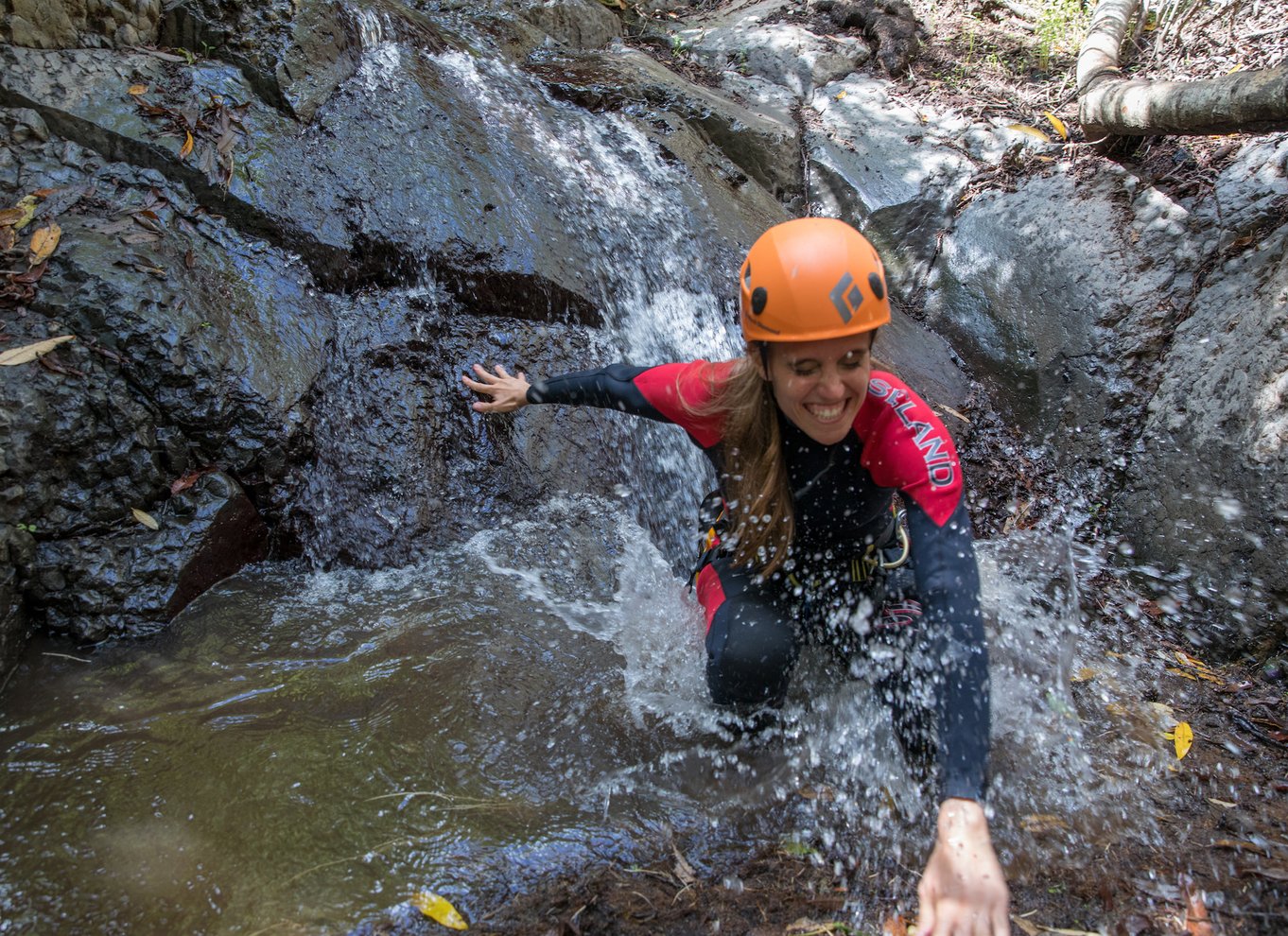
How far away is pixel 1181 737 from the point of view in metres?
2.71

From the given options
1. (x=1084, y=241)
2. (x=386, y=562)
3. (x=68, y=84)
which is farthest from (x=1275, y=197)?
(x=68, y=84)

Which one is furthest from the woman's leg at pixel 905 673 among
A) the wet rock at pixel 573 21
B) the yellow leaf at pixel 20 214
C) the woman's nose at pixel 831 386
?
the wet rock at pixel 573 21

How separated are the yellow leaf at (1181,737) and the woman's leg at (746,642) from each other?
1.35 meters

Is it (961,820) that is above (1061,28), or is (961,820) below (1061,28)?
below

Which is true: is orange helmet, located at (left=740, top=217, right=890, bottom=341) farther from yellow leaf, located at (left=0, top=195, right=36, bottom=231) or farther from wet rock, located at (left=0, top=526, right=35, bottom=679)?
yellow leaf, located at (left=0, top=195, right=36, bottom=231)

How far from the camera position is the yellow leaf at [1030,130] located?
5184 millimetres

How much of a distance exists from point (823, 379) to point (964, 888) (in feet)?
3.86

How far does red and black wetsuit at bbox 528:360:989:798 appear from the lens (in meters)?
1.91

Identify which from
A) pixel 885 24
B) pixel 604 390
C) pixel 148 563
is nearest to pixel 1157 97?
pixel 885 24

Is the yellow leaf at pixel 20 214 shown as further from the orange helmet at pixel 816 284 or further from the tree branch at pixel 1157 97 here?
the tree branch at pixel 1157 97

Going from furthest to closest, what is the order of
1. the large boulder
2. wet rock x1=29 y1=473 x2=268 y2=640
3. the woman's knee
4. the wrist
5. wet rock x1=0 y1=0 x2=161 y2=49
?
1. wet rock x1=0 y1=0 x2=161 y2=49
2. the large boulder
3. wet rock x1=29 y1=473 x2=268 y2=640
4. the woman's knee
5. the wrist

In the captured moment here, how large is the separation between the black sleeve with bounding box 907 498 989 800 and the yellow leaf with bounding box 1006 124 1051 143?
4.15 metres

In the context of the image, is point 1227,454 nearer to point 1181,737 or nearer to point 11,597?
point 1181,737

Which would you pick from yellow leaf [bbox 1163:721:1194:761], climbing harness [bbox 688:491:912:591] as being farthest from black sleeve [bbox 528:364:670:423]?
yellow leaf [bbox 1163:721:1194:761]
